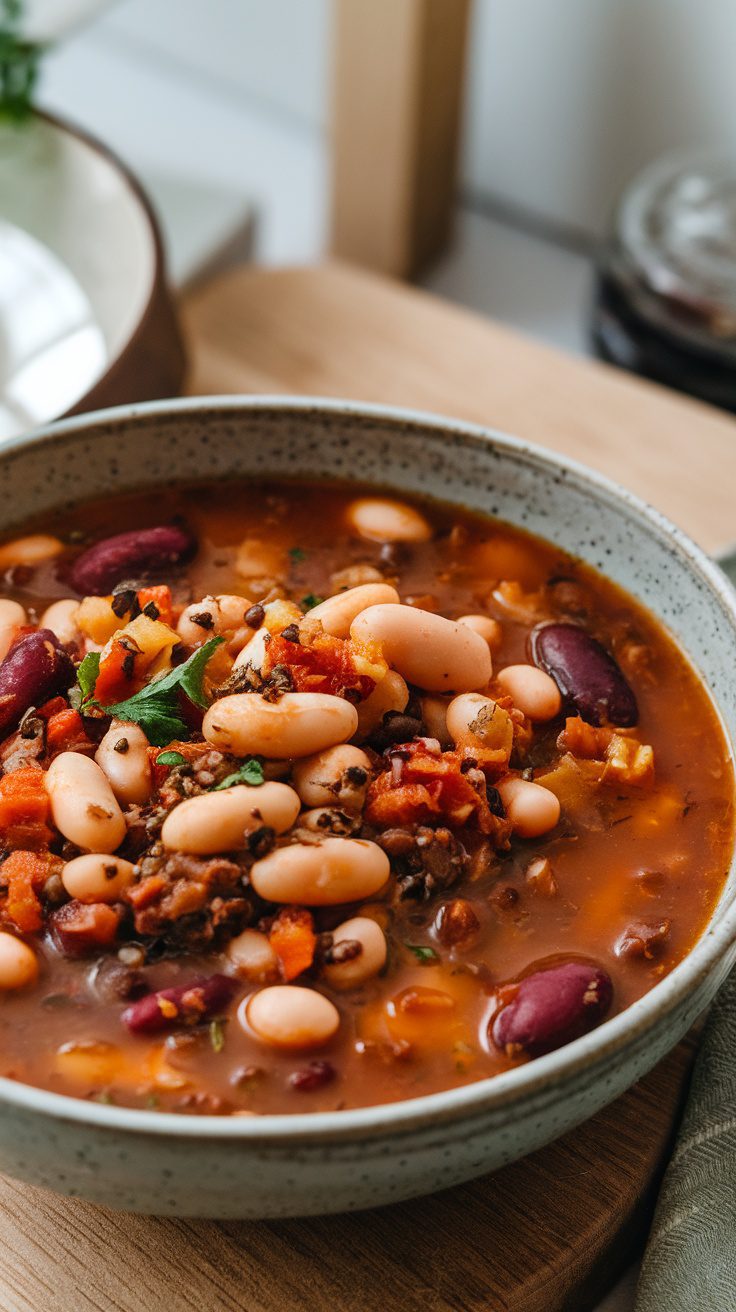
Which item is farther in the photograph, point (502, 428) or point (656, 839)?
point (502, 428)

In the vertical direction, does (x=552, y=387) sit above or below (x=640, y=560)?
below

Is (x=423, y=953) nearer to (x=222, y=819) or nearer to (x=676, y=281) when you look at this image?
(x=222, y=819)

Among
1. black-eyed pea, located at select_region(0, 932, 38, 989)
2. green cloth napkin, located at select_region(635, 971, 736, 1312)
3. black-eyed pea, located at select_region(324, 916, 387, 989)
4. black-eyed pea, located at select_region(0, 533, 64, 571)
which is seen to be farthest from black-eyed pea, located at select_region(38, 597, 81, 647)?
green cloth napkin, located at select_region(635, 971, 736, 1312)

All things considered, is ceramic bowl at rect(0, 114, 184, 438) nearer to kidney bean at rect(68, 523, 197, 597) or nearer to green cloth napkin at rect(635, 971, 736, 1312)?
kidney bean at rect(68, 523, 197, 597)

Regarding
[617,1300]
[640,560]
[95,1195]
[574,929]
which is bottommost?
[617,1300]

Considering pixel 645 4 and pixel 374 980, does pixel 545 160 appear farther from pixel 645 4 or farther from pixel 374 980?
pixel 374 980

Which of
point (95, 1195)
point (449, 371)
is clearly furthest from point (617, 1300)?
point (449, 371)

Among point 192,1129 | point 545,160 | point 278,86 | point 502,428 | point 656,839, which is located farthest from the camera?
point 278,86
